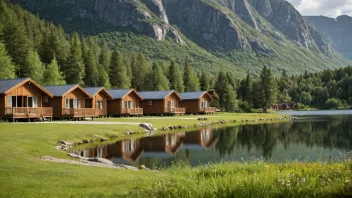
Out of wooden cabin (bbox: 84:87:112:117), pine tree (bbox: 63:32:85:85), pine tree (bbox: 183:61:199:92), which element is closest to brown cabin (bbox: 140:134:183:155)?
wooden cabin (bbox: 84:87:112:117)

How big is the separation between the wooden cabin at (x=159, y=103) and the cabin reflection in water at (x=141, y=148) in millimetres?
35751

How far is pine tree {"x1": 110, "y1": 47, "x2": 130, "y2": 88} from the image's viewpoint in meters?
95.2

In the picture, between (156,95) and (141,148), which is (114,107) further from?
(141,148)

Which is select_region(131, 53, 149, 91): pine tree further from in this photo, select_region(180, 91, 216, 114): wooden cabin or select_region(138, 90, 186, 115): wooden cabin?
select_region(138, 90, 186, 115): wooden cabin

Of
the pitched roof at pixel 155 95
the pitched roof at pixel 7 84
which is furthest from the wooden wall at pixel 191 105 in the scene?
the pitched roof at pixel 7 84

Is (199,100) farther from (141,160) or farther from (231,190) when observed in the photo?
(231,190)

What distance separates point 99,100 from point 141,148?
32.8 meters

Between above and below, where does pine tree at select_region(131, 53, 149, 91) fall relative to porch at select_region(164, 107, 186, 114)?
above

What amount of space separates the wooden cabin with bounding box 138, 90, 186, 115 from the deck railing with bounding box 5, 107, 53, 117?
93.4 feet

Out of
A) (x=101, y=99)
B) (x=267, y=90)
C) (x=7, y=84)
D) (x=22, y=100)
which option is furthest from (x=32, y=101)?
(x=267, y=90)

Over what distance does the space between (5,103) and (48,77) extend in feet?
106

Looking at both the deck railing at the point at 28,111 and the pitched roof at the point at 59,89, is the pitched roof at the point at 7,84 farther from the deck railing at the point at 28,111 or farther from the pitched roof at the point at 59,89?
the pitched roof at the point at 59,89

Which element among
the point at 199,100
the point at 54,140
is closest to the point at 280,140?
the point at 54,140

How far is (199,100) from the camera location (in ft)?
261
